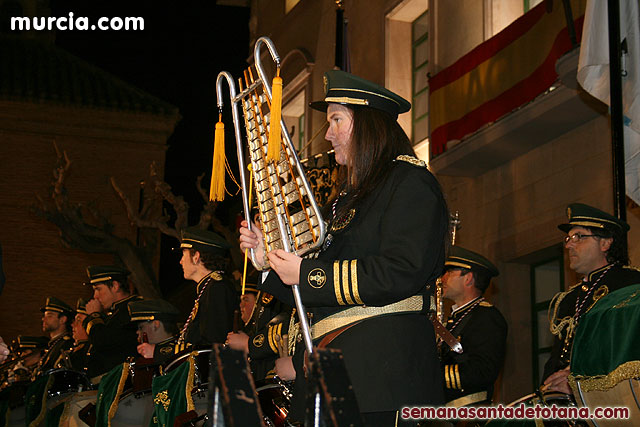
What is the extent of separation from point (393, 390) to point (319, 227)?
67 centimetres

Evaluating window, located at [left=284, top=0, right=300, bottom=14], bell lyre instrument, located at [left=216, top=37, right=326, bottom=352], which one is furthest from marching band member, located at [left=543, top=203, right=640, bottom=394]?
window, located at [left=284, top=0, right=300, bottom=14]

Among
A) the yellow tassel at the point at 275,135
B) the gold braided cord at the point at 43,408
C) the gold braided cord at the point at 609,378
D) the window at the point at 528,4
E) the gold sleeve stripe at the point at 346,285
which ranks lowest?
the gold braided cord at the point at 43,408

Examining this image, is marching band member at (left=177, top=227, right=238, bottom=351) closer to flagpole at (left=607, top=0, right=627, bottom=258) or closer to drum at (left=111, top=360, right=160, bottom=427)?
drum at (left=111, top=360, right=160, bottom=427)

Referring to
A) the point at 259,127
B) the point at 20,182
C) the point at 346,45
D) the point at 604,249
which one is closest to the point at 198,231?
the point at 604,249

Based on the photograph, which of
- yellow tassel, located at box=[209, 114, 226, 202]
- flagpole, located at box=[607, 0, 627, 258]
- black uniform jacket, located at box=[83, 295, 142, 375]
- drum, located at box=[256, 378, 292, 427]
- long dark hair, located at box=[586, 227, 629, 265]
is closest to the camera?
yellow tassel, located at box=[209, 114, 226, 202]

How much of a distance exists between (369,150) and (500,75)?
7360mm

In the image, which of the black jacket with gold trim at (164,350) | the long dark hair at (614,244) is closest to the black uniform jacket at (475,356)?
the long dark hair at (614,244)

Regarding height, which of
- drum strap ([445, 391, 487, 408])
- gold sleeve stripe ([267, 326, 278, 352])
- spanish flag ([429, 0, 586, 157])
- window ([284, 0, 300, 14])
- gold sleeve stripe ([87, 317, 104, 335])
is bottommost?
drum strap ([445, 391, 487, 408])

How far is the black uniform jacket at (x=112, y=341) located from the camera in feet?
30.4

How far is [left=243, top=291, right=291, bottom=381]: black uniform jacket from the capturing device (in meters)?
5.47

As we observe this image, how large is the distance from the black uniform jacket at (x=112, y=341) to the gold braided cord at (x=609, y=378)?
19.4 feet

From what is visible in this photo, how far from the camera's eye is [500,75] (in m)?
10.9

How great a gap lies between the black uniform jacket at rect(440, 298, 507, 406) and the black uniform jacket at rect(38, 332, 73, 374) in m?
6.31

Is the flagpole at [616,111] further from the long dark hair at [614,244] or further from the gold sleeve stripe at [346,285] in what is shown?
the gold sleeve stripe at [346,285]
